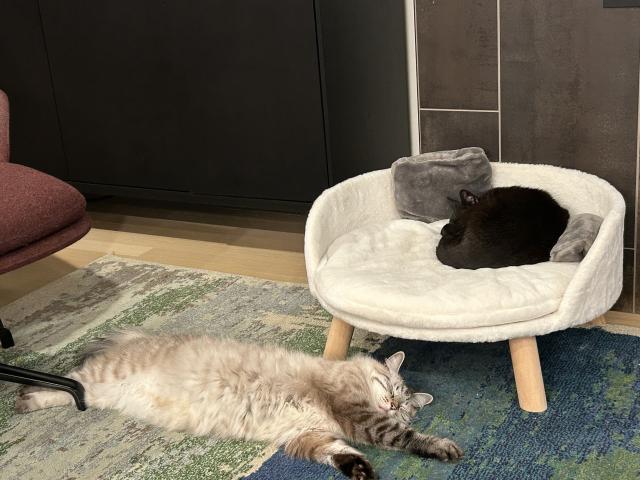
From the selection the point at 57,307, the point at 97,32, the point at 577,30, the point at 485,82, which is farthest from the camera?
the point at 97,32

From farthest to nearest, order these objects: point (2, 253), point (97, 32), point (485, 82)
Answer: point (97, 32) < point (485, 82) < point (2, 253)

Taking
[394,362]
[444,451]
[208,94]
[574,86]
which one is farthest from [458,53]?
[444,451]

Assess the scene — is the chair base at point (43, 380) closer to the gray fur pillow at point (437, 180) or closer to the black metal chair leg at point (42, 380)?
the black metal chair leg at point (42, 380)

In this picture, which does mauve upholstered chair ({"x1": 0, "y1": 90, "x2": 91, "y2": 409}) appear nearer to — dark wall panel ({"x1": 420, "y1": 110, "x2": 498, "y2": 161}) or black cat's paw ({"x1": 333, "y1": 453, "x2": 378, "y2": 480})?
black cat's paw ({"x1": 333, "y1": 453, "x2": 378, "y2": 480})

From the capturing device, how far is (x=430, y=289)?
6.70 feet

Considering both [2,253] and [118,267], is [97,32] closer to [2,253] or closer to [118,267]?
[118,267]

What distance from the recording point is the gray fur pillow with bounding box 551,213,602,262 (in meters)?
2.11

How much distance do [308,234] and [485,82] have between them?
2.50ft

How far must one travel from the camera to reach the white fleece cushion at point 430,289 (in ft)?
6.41

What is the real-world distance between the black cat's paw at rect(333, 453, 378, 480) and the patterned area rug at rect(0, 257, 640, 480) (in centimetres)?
4

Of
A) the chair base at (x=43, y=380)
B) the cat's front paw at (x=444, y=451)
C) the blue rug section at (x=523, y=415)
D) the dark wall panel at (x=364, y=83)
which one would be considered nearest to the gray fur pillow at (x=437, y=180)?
the dark wall panel at (x=364, y=83)

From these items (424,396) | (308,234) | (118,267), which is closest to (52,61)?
(118,267)

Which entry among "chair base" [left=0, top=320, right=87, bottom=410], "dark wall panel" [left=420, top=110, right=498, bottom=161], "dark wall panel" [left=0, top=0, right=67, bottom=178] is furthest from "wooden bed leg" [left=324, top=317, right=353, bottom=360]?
"dark wall panel" [left=0, top=0, right=67, bottom=178]

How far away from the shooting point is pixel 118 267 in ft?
10.5
